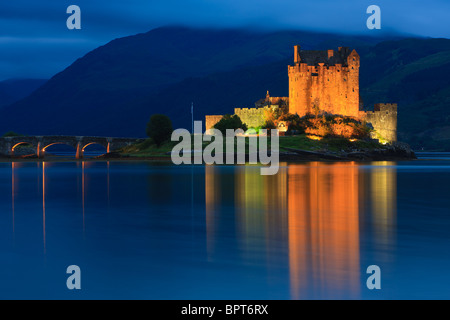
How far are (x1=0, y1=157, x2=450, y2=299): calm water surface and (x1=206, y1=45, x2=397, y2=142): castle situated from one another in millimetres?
66318

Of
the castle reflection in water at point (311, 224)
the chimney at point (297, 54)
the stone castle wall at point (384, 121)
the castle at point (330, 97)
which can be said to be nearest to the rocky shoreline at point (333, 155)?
the stone castle wall at point (384, 121)

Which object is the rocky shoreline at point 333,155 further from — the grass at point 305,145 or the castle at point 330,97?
the castle at point 330,97

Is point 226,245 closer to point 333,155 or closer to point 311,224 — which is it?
point 311,224

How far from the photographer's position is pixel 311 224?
23203 millimetres

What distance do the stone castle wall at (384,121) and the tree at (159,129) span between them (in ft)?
102

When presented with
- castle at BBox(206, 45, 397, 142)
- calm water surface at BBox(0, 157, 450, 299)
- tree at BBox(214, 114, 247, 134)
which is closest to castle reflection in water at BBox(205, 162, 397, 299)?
calm water surface at BBox(0, 157, 450, 299)

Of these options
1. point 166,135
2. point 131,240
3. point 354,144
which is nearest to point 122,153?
point 166,135

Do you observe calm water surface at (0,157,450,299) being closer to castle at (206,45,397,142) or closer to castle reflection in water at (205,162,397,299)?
castle reflection in water at (205,162,397,299)

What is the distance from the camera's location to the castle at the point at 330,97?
10162 centimetres

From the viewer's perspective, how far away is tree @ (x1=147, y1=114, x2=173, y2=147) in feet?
313

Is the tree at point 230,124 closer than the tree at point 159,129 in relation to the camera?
No

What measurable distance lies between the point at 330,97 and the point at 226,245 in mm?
85356

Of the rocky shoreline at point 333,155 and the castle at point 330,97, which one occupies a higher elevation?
the castle at point 330,97

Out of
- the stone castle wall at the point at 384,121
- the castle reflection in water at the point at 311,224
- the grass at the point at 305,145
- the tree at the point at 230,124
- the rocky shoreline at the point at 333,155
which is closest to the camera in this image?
the castle reflection in water at the point at 311,224
